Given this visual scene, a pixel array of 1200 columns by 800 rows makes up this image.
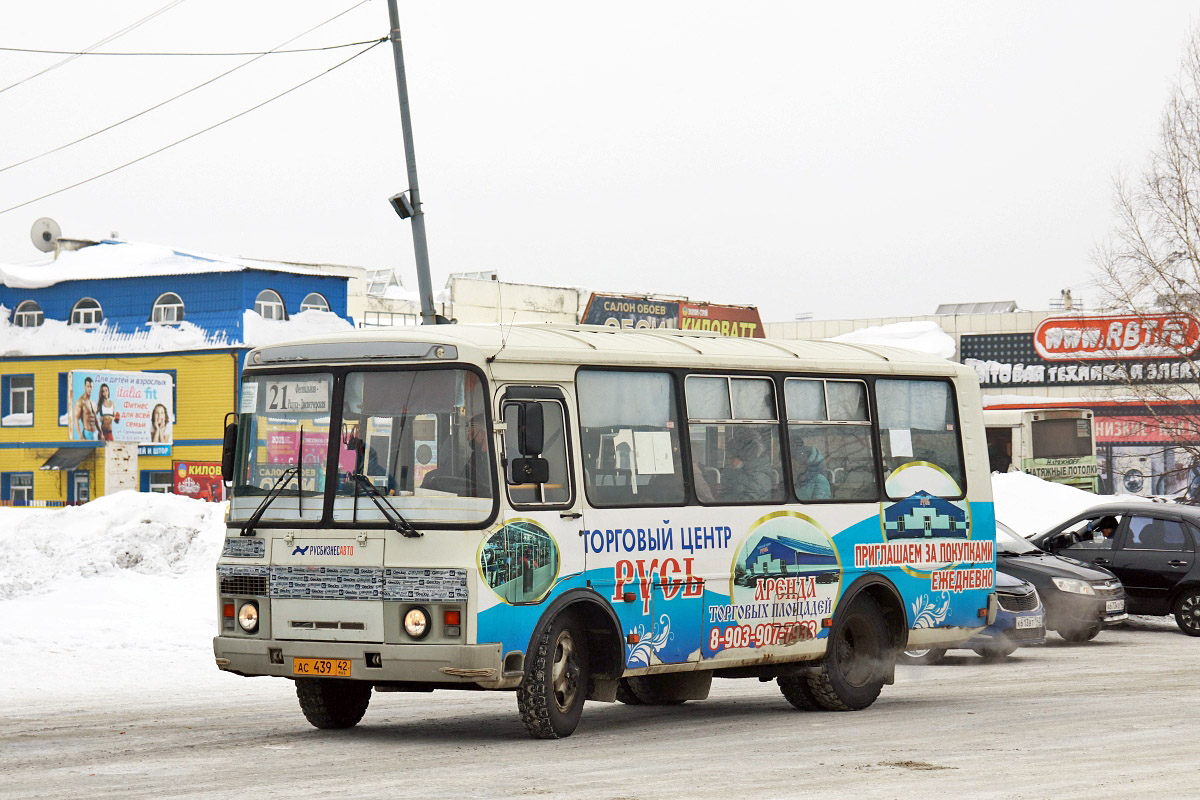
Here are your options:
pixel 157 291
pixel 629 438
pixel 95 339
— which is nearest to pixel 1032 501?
pixel 629 438

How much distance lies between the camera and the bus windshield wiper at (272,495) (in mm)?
10883

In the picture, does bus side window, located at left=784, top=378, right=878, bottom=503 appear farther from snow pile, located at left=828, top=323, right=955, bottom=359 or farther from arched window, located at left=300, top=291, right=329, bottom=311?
snow pile, located at left=828, top=323, right=955, bottom=359

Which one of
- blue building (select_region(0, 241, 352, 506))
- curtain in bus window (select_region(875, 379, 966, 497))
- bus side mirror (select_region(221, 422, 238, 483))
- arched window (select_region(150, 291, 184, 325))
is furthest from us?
arched window (select_region(150, 291, 184, 325))

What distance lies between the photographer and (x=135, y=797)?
8500 millimetres

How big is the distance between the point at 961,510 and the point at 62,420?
48.3 m

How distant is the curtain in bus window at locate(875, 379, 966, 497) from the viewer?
1380 centimetres

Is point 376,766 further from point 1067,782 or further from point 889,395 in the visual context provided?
point 889,395

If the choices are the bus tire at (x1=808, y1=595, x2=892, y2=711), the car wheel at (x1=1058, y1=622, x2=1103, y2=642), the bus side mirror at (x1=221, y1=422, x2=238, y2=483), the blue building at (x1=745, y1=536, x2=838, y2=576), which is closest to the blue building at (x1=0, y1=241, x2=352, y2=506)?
the car wheel at (x1=1058, y1=622, x2=1103, y2=642)

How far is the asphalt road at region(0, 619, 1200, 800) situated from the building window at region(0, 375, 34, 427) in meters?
46.0

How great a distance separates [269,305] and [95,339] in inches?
263

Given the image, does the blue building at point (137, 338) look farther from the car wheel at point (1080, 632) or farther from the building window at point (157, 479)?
the car wheel at point (1080, 632)

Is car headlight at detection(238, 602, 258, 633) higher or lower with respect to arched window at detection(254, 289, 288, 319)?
lower

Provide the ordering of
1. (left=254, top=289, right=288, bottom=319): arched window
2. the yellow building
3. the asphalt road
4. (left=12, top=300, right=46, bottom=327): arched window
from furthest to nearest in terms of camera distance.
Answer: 1. (left=12, top=300, right=46, bottom=327): arched window
2. (left=254, top=289, right=288, bottom=319): arched window
3. the yellow building
4. the asphalt road

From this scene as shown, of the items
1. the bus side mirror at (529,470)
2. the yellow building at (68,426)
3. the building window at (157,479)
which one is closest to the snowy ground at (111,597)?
the bus side mirror at (529,470)
